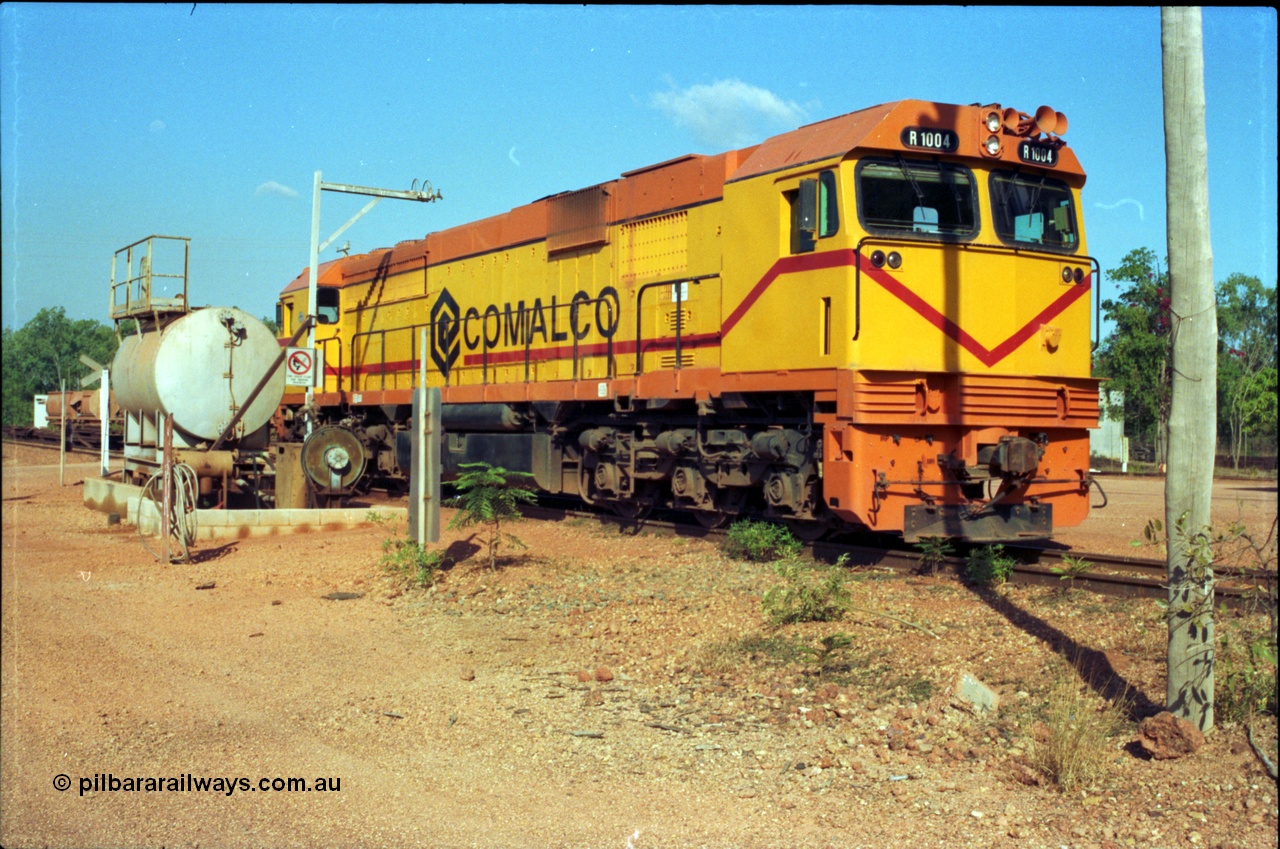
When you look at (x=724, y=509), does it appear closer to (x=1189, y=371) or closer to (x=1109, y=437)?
(x=1189, y=371)

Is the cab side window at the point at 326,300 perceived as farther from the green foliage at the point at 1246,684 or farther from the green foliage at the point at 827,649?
the green foliage at the point at 1246,684

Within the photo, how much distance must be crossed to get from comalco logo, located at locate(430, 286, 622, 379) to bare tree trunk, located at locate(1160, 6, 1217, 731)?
8157 mm

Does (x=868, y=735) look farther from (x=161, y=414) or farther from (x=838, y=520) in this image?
(x=161, y=414)

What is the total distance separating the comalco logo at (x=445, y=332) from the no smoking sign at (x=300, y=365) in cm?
222

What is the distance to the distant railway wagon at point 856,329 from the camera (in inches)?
366

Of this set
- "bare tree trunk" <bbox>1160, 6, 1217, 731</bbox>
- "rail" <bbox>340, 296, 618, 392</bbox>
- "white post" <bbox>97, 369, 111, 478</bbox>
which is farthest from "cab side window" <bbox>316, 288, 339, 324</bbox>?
"bare tree trunk" <bbox>1160, 6, 1217, 731</bbox>

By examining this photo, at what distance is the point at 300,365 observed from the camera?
14586 mm

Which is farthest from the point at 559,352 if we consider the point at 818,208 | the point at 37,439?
the point at 37,439

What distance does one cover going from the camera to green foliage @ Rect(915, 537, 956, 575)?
933cm

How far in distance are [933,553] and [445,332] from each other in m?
9.45

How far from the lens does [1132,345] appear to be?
2998 cm

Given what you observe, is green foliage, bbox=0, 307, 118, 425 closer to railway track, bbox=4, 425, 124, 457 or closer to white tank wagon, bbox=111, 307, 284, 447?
railway track, bbox=4, 425, 124, 457

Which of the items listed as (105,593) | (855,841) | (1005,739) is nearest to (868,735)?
(1005,739)

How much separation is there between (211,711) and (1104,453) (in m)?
34.9
